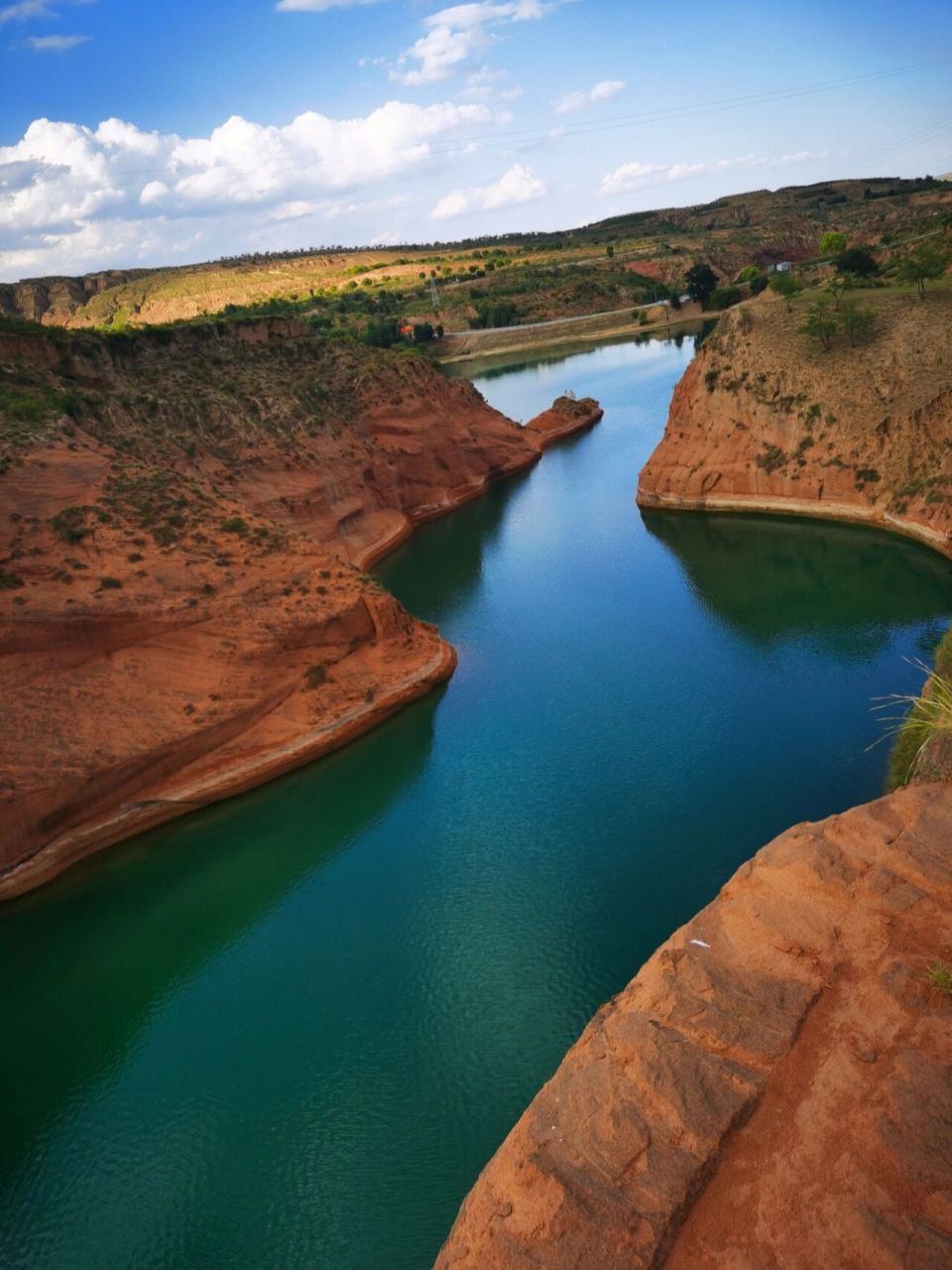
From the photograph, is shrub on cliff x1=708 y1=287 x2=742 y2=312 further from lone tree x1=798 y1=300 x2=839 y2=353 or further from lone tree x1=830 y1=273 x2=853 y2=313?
lone tree x1=798 y1=300 x2=839 y2=353

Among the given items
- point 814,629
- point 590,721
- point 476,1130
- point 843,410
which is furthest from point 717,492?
point 476,1130

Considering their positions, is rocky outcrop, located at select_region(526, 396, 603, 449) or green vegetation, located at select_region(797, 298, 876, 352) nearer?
green vegetation, located at select_region(797, 298, 876, 352)

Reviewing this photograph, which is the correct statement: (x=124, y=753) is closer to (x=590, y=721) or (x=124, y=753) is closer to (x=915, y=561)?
(x=590, y=721)

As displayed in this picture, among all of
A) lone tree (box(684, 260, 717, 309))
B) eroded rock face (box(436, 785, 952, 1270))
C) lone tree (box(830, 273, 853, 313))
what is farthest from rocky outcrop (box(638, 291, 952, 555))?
lone tree (box(684, 260, 717, 309))

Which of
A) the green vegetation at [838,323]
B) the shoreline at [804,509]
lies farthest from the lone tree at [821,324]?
the shoreline at [804,509]

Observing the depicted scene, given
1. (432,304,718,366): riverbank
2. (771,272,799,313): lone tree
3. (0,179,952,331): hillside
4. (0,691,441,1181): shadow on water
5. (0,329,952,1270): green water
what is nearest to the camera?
(0,329,952,1270): green water

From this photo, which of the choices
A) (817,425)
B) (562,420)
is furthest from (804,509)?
(562,420)
